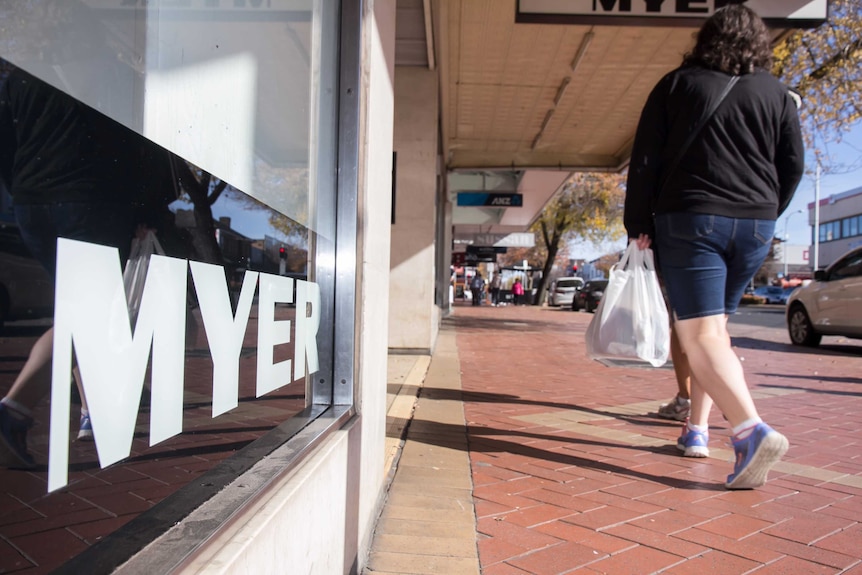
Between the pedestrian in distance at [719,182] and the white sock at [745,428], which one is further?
the pedestrian in distance at [719,182]

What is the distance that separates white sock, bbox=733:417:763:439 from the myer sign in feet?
7.45

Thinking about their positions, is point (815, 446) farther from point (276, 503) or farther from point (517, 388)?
point (276, 503)

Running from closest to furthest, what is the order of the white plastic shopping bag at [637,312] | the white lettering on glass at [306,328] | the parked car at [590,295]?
the white lettering on glass at [306,328] → the white plastic shopping bag at [637,312] → the parked car at [590,295]

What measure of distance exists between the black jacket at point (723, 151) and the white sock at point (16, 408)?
2911 mm

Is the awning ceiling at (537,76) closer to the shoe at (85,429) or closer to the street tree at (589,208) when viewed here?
the shoe at (85,429)

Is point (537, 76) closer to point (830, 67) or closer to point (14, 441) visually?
point (830, 67)

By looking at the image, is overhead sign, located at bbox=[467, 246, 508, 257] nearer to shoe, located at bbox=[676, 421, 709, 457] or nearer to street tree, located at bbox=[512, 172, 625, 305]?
street tree, located at bbox=[512, 172, 625, 305]

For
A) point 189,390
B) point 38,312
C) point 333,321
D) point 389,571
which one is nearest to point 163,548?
point 189,390

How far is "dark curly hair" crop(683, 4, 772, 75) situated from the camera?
3.26m

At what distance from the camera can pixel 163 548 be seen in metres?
1.07

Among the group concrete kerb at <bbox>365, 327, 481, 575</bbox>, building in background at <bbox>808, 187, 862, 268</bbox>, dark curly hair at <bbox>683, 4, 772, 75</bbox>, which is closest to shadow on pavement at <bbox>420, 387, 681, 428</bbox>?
concrete kerb at <bbox>365, 327, 481, 575</bbox>

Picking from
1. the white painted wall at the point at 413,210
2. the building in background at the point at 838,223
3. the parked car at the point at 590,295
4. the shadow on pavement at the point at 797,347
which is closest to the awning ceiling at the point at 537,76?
the white painted wall at the point at 413,210

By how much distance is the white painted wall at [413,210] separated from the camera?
7.85 metres

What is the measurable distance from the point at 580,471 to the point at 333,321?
6.09 feet
